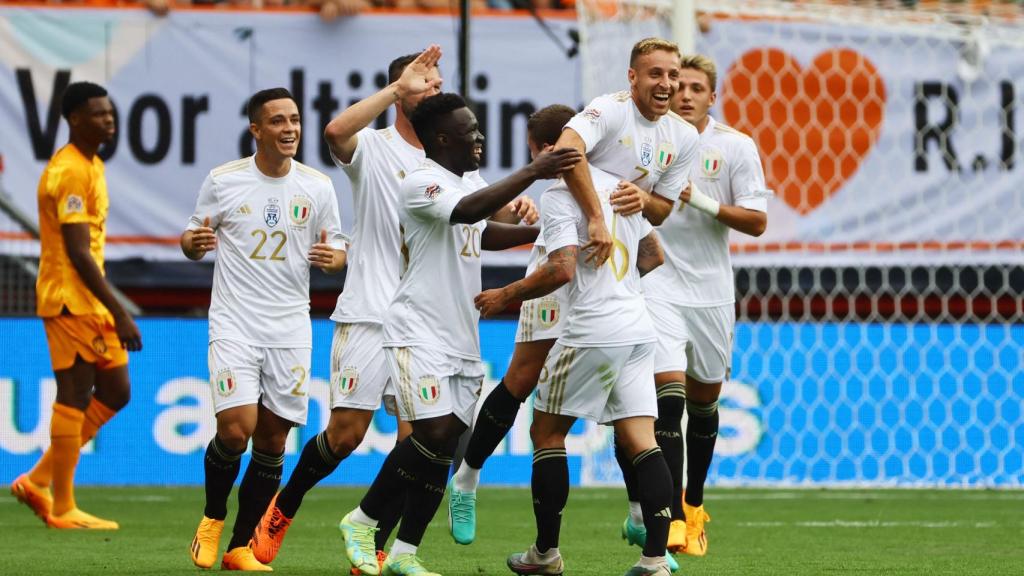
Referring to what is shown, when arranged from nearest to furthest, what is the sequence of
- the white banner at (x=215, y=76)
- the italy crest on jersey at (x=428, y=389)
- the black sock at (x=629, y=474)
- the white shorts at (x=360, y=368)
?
the italy crest on jersey at (x=428, y=389)
the white shorts at (x=360, y=368)
the black sock at (x=629, y=474)
the white banner at (x=215, y=76)

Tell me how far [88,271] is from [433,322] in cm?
303

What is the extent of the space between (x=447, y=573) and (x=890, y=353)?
219 inches

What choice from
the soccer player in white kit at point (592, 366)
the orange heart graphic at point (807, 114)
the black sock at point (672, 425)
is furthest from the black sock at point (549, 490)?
the orange heart graphic at point (807, 114)

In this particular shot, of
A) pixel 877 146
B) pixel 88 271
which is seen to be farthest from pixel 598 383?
pixel 877 146

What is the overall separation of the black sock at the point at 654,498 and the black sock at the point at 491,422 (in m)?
0.70

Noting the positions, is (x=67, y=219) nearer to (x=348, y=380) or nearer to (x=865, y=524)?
(x=348, y=380)

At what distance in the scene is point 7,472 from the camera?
10430mm

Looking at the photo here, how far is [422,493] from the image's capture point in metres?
5.59

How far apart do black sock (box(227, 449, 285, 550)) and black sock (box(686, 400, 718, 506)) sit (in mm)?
1998

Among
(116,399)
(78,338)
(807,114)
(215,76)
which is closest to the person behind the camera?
(78,338)

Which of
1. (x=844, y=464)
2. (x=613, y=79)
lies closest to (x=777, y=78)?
(x=613, y=79)

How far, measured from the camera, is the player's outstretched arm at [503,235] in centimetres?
597

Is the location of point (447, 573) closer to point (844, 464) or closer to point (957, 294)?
point (844, 464)

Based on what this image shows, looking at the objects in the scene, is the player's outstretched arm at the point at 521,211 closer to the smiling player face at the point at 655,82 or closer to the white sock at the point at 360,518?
the smiling player face at the point at 655,82
